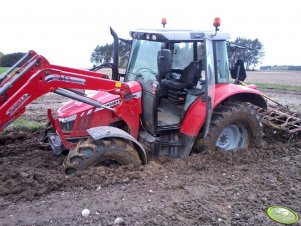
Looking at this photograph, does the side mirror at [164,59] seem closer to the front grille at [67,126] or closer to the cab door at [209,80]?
the cab door at [209,80]

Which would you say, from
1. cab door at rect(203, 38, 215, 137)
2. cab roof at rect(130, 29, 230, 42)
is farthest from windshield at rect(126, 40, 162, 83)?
cab door at rect(203, 38, 215, 137)

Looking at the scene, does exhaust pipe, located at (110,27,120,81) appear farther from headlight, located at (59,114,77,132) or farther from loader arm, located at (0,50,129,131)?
headlight, located at (59,114,77,132)

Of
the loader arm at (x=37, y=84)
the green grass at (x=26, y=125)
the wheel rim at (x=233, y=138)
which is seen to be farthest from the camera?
the green grass at (x=26, y=125)

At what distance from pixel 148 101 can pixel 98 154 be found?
1.22 meters

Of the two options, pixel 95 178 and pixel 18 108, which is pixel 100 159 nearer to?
pixel 95 178

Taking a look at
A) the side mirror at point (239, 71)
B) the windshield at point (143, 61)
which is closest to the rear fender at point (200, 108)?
the side mirror at point (239, 71)

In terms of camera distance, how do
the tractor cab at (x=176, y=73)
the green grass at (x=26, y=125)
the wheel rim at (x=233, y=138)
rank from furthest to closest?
the green grass at (x=26, y=125) < the wheel rim at (x=233, y=138) < the tractor cab at (x=176, y=73)

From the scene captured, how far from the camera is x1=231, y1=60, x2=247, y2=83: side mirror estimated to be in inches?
278

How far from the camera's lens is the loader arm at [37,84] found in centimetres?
471

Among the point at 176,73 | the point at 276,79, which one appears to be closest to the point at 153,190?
the point at 176,73

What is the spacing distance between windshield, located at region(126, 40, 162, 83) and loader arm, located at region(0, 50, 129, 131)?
539 mm

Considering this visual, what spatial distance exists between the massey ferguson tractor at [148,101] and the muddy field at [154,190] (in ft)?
0.91

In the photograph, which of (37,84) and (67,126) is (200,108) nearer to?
(67,126)

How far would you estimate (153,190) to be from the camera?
4836 millimetres
